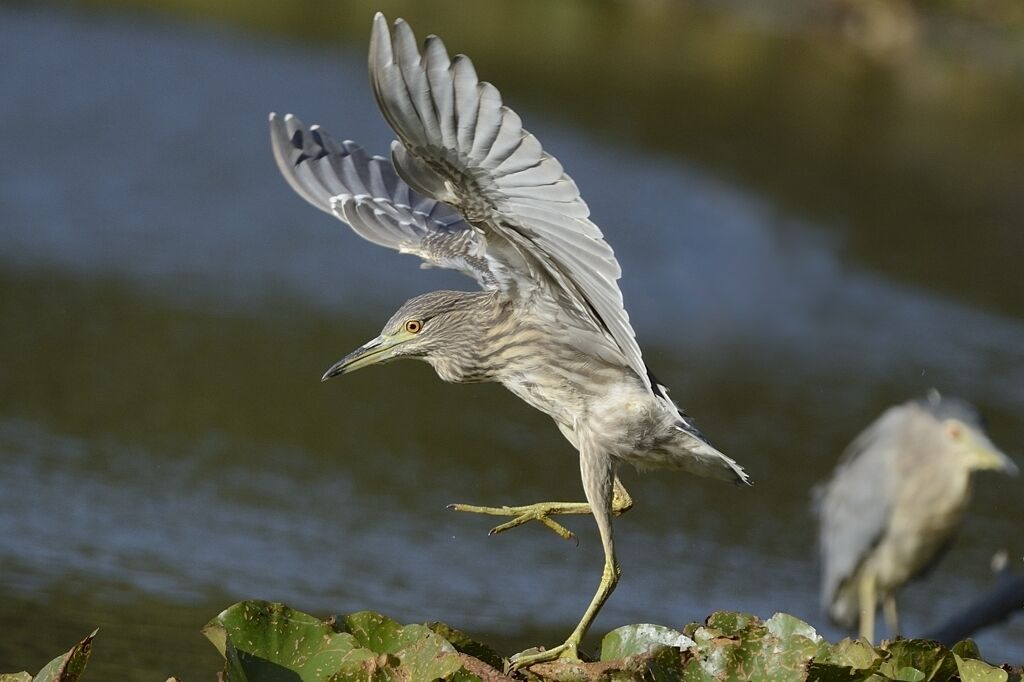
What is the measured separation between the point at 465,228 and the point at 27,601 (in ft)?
6.69

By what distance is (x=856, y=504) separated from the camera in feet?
26.7

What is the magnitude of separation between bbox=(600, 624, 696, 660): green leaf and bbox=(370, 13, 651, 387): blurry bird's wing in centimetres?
86

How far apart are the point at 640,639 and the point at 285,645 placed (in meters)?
0.91

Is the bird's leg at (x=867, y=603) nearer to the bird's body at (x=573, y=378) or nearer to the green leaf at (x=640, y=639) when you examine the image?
the bird's body at (x=573, y=378)

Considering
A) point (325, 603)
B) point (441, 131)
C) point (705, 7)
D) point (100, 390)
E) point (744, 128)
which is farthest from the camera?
point (705, 7)

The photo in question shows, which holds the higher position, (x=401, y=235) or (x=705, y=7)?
(x=401, y=235)

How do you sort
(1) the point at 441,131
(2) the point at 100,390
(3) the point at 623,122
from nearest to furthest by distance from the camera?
(1) the point at 441,131
(2) the point at 100,390
(3) the point at 623,122

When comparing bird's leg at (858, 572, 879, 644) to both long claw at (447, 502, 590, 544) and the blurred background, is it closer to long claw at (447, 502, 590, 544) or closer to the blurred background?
the blurred background

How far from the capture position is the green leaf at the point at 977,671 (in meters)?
Answer: 4.04

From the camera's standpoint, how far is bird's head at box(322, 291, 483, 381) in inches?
209

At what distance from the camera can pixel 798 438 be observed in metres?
9.34

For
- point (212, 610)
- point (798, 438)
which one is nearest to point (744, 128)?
point (798, 438)

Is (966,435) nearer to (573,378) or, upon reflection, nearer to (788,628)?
(573,378)

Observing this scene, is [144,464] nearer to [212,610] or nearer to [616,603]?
[212,610]
